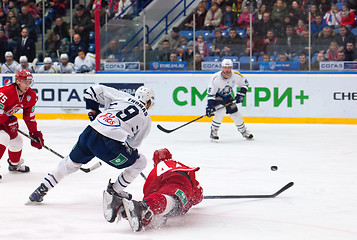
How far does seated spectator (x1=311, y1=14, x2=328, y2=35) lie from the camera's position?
364 inches

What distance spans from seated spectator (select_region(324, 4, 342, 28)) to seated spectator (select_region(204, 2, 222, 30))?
5.78 feet

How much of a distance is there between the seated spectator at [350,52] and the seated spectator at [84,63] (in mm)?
4251

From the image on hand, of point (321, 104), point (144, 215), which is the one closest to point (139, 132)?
point (144, 215)

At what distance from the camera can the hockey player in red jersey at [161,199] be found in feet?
10.3

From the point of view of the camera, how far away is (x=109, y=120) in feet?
12.1

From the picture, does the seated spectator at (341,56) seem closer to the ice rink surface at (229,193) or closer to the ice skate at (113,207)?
the ice rink surface at (229,193)

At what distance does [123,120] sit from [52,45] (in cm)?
814

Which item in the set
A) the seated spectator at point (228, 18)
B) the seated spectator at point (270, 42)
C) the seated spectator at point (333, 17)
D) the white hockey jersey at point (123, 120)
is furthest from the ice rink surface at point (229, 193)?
the seated spectator at point (228, 18)

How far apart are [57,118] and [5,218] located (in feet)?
22.8

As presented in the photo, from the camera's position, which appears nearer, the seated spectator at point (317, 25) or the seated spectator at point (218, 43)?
the seated spectator at point (317, 25)

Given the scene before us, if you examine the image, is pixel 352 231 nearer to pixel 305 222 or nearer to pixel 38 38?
pixel 305 222

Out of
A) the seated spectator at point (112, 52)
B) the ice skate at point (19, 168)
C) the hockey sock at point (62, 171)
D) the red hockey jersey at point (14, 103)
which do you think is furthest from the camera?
the seated spectator at point (112, 52)

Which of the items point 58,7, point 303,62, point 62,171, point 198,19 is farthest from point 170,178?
point 58,7

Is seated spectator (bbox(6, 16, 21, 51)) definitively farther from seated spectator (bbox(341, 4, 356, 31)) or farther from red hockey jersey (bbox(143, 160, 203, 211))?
red hockey jersey (bbox(143, 160, 203, 211))
